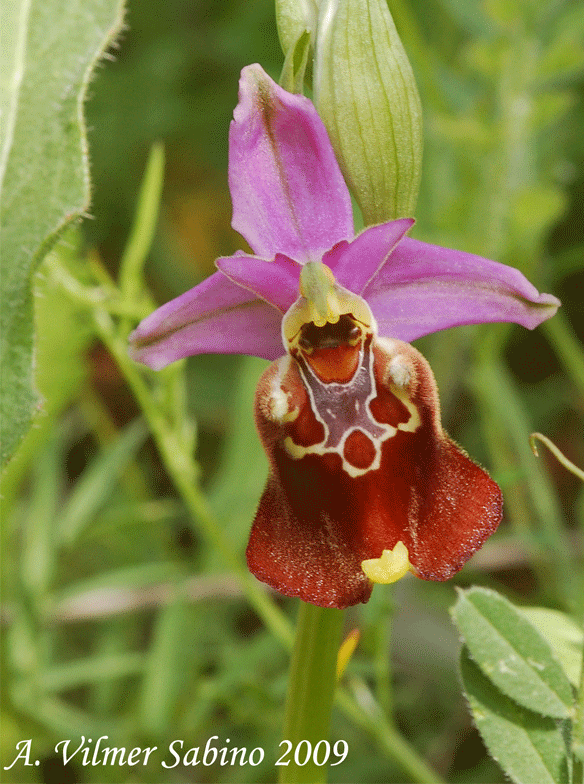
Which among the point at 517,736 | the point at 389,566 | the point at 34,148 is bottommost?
A: the point at 517,736

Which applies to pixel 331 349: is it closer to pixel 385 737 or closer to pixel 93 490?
pixel 385 737

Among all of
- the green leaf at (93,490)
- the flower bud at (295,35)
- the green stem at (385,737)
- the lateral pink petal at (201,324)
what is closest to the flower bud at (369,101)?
the flower bud at (295,35)

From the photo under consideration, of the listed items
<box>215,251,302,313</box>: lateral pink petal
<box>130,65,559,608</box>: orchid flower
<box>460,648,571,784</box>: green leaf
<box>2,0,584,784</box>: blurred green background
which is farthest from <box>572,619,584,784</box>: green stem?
<box>215,251,302,313</box>: lateral pink petal

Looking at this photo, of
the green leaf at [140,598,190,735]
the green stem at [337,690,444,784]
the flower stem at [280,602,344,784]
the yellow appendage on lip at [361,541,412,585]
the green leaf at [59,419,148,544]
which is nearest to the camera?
the yellow appendage on lip at [361,541,412,585]

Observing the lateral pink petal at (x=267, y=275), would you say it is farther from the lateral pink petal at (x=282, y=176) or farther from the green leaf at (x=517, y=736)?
the green leaf at (x=517, y=736)

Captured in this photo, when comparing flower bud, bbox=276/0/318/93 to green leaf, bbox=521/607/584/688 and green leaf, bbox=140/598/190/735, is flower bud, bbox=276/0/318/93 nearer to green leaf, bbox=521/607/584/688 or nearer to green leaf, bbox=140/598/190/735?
green leaf, bbox=521/607/584/688

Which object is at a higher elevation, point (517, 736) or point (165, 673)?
point (517, 736)

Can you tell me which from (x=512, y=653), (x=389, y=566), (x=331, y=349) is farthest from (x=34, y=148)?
(x=512, y=653)
